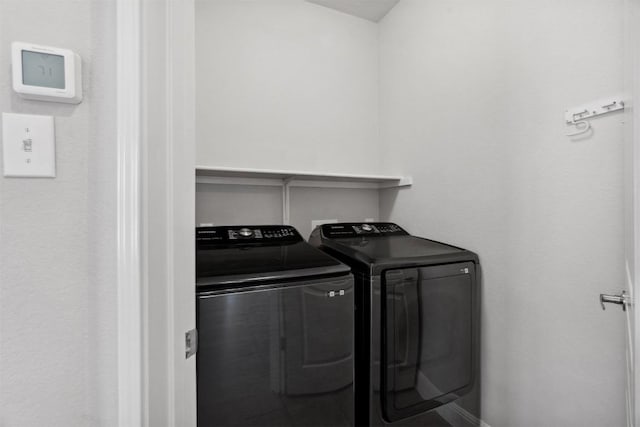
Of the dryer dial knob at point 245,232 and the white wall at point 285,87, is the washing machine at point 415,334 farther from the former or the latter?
the white wall at point 285,87

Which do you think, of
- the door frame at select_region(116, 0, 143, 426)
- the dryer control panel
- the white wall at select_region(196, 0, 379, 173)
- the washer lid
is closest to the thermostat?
the door frame at select_region(116, 0, 143, 426)

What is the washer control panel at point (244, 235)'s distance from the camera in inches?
66.5

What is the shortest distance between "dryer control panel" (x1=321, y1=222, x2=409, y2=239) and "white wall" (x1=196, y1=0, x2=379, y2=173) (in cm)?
53

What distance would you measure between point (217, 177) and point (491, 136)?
165 centimetres

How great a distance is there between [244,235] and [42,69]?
1262mm

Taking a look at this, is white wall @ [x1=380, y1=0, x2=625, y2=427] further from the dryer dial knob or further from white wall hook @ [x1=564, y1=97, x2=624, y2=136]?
the dryer dial knob

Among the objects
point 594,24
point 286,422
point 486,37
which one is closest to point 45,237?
point 286,422

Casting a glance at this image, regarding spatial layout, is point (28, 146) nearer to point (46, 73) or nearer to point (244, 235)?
point (46, 73)

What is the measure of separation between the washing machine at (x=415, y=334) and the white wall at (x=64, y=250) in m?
1.08

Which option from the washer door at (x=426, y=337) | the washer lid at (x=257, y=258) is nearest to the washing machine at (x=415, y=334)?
the washer door at (x=426, y=337)

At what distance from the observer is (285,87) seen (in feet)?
7.41

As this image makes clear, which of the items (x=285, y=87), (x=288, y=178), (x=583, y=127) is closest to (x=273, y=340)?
(x=288, y=178)

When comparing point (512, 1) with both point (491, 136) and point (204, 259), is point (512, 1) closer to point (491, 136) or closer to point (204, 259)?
point (491, 136)

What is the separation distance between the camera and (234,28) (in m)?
2.09
